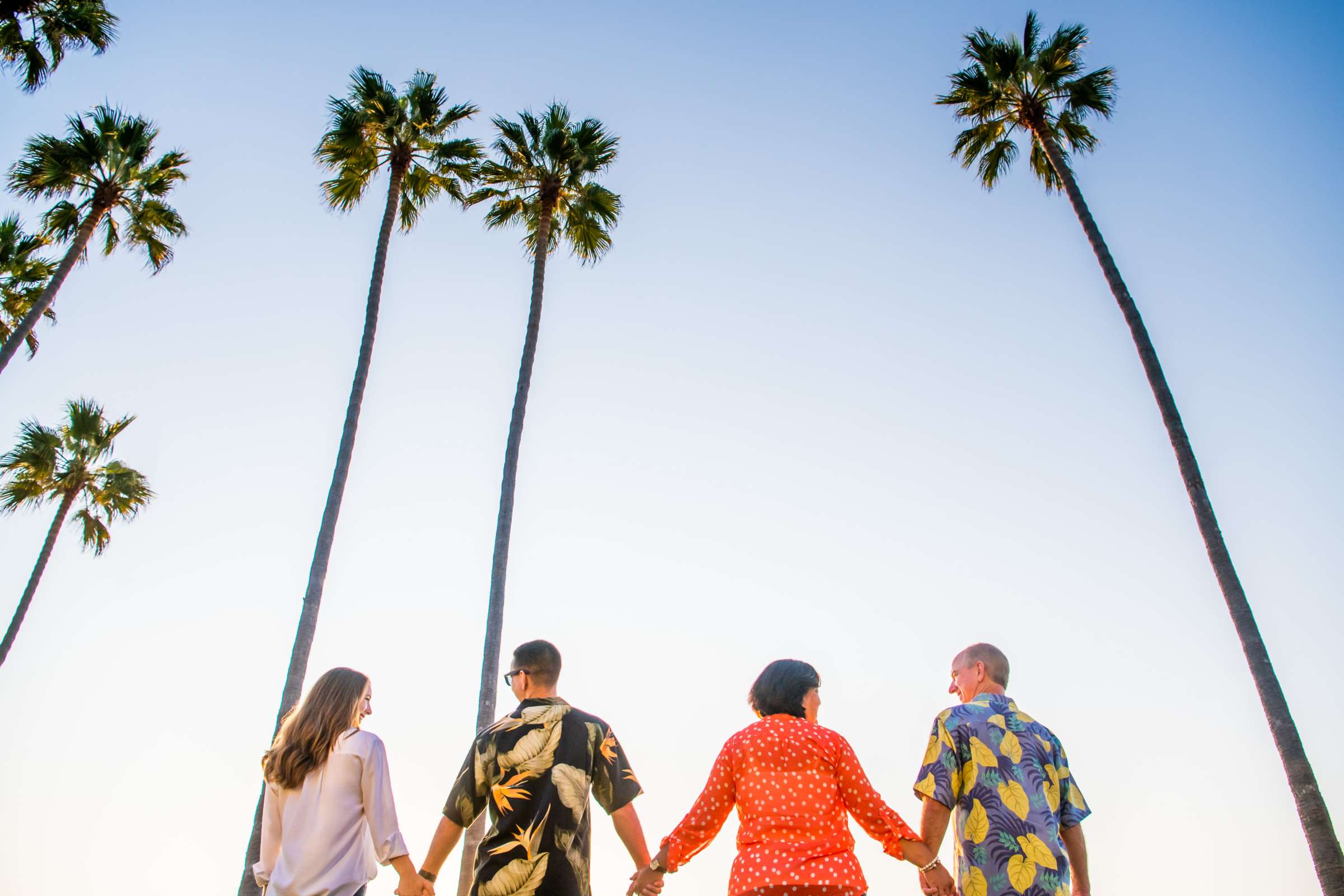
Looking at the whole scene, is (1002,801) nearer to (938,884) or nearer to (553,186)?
(938,884)

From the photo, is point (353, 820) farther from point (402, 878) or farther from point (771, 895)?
point (771, 895)

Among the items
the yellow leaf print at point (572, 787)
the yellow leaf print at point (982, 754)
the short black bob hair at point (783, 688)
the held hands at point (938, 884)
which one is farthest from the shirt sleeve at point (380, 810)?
the yellow leaf print at point (982, 754)

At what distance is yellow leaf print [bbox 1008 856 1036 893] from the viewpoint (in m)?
4.69

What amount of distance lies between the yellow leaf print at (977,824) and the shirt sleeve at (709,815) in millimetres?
1355

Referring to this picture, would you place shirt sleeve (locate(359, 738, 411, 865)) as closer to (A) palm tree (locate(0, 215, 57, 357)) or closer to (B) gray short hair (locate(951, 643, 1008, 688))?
(B) gray short hair (locate(951, 643, 1008, 688))

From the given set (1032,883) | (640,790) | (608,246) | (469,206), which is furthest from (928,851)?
(469,206)

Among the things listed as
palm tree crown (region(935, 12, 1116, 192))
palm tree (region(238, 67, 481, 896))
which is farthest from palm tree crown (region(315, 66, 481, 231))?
palm tree crown (region(935, 12, 1116, 192))

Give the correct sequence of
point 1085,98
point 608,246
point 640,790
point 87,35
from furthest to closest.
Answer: point 87,35 < point 608,246 < point 1085,98 < point 640,790

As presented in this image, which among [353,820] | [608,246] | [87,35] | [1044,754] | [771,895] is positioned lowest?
[771,895]

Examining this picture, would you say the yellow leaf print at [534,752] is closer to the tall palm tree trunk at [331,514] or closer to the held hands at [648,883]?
the held hands at [648,883]

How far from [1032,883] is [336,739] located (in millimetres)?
3866

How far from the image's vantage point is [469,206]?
56.3 ft

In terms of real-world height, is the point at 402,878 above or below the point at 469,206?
below

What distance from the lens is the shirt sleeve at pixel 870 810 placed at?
4.88 m
